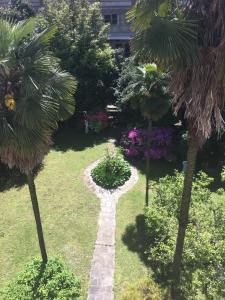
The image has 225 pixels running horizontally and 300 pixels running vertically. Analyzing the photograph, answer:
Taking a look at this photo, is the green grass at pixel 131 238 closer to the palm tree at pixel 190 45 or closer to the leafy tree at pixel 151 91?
the leafy tree at pixel 151 91

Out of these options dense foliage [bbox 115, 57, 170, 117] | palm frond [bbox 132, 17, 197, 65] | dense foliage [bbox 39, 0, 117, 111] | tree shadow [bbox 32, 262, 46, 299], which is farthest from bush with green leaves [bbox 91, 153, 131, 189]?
palm frond [bbox 132, 17, 197, 65]

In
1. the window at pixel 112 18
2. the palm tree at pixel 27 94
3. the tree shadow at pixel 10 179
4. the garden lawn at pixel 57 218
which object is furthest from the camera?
the window at pixel 112 18

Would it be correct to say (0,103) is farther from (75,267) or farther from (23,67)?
(75,267)

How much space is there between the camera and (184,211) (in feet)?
37.4

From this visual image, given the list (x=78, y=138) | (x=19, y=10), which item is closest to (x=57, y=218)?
(x=78, y=138)

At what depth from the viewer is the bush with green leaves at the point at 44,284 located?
13000 mm

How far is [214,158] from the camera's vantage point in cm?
2331

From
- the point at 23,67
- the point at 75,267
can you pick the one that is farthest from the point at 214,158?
the point at 23,67

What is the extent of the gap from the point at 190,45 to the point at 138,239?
10453mm

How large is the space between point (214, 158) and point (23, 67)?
617 inches

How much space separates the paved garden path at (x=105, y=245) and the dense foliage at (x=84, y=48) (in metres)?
7.89

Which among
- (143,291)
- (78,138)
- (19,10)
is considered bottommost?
(78,138)

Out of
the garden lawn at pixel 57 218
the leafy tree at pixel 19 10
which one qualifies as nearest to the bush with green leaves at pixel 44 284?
the garden lawn at pixel 57 218

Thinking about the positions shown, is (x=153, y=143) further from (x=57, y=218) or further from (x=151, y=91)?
(x=57, y=218)
